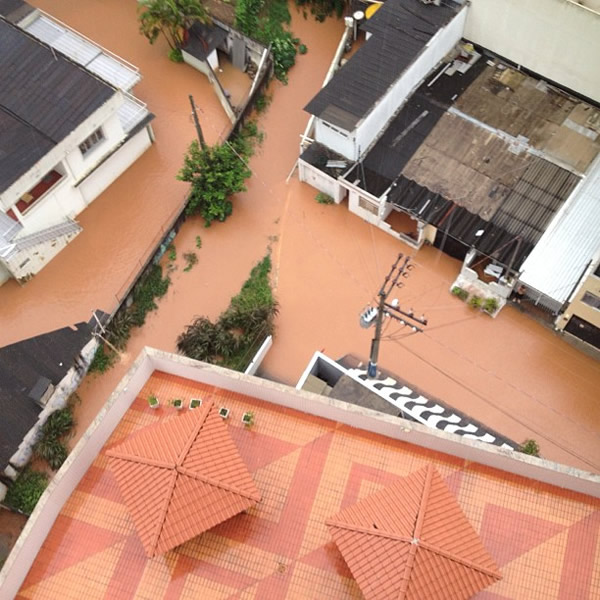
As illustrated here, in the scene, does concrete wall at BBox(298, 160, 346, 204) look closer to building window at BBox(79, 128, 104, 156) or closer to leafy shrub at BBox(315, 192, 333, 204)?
leafy shrub at BBox(315, 192, 333, 204)

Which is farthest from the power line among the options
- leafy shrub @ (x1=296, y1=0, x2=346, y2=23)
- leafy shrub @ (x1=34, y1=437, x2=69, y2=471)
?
leafy shrub @ (x1=296, y1=0, x2=346, y2=23)

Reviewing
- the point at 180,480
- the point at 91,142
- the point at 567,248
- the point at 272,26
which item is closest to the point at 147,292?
the point at 91,142

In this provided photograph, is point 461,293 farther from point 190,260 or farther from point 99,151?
point 99,151

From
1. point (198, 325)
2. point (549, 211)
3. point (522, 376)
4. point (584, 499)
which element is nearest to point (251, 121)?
point (198, 325)

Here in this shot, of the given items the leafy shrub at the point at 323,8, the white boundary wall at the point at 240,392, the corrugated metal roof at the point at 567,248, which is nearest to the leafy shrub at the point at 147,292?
the white boundary wall at the point at 240,392

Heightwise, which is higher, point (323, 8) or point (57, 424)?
point (323, 8)

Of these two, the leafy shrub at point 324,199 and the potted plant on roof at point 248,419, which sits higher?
the leafy shrub at point 324,199

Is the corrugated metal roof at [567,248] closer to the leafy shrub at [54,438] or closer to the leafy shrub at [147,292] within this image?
the leafy shrub at [147,292]
